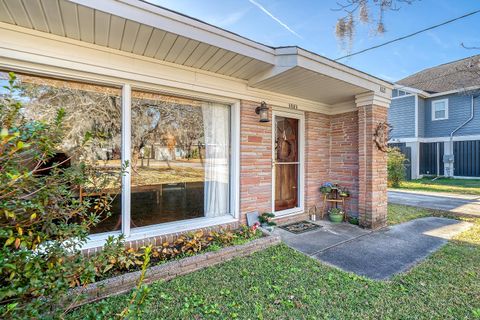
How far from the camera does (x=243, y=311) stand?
7.10 ft

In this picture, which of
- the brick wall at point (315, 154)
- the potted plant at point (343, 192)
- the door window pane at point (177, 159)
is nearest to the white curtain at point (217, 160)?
the door window pane at point (177, 159)

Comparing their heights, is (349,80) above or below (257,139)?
above

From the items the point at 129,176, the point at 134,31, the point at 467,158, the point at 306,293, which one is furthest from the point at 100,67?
the point at 467,158

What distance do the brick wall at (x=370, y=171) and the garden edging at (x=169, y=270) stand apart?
2019mm

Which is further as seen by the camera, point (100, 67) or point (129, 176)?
point (129, 176)

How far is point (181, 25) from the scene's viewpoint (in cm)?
257

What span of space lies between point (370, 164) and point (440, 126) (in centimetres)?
1253

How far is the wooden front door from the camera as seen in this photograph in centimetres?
479

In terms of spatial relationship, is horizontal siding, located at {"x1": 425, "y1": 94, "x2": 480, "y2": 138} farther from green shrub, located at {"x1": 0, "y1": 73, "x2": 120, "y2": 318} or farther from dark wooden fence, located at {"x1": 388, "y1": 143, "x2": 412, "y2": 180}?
green shrub, located at {"x1": 0, "y1": 73, "x2": 120, "y2": 318}

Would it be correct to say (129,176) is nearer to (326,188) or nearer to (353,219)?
(326,188)

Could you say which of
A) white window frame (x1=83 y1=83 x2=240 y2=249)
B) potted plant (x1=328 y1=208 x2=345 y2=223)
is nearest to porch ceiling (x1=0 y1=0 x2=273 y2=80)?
white window frame (x1=83 y1=83 x2=240 y2=249)

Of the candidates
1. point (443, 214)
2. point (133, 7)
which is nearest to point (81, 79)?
point (133, 7)

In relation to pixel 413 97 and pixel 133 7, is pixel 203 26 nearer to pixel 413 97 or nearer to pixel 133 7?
pixel 133 7

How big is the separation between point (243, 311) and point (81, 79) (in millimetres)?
3183
